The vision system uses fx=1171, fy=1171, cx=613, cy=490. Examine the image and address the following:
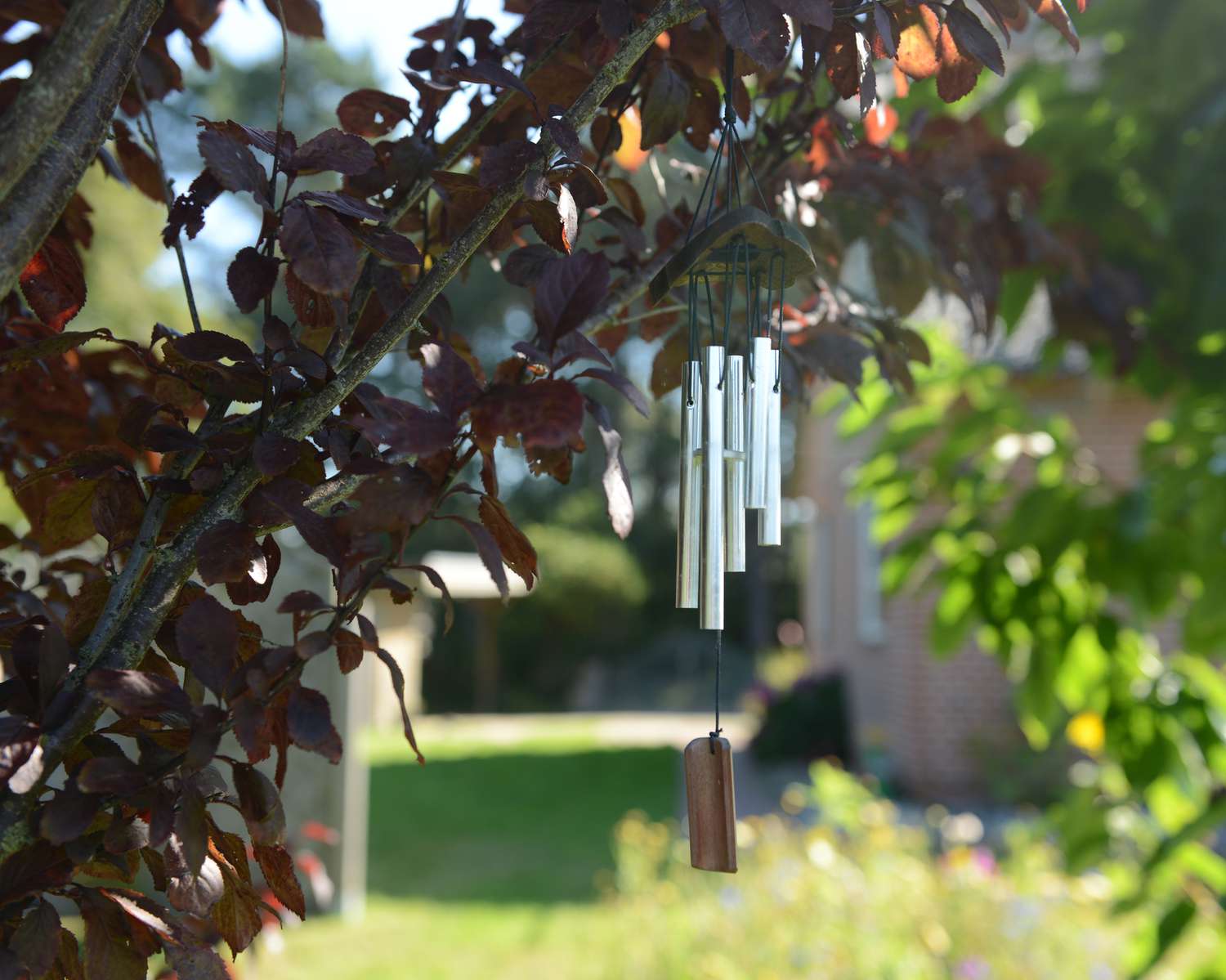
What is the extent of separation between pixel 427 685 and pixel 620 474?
22.3 metres

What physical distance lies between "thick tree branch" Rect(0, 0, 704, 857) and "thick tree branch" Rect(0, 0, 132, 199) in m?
0.30

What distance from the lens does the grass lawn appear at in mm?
5664

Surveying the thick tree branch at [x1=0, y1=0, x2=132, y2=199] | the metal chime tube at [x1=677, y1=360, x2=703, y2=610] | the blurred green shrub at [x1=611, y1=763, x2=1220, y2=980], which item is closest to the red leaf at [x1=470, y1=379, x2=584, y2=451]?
the metal chime tube at [x1=677, y1=360, x2=703, y2=610]

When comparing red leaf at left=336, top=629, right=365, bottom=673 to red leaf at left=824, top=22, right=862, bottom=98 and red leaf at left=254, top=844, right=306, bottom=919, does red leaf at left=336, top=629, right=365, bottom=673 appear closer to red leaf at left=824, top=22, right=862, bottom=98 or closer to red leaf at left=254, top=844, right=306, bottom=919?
red leaf at left=254, top=844, right=306, bottom=919

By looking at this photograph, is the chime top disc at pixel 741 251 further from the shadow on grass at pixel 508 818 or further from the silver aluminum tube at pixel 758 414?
the shadow on grass at pixel 508 818

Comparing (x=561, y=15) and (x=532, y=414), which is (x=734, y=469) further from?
(x=561, y=15)

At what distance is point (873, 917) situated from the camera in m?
3.99

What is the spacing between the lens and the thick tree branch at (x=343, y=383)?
93 cm

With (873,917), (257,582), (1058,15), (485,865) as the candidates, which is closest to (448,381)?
(257,582)

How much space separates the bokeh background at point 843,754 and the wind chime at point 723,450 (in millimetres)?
431

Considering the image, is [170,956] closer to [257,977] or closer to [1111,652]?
[1111,652]

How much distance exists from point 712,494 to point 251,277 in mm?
426

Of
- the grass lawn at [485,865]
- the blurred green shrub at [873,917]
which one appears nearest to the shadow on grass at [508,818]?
the grass lawn at [485,865]

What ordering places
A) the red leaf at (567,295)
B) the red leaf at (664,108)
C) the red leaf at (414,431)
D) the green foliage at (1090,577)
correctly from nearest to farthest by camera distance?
1. the red leaf at (414,431)
2. the red leaf at (567,295)
3. the red leaf at (664,108)
4. the green foliage at (1090,577)
